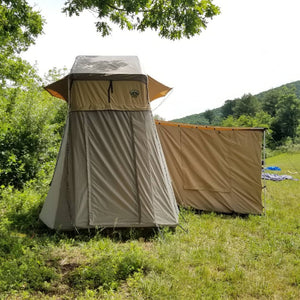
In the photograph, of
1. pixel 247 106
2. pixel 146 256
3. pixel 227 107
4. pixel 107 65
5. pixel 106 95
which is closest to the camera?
pixel 146 256

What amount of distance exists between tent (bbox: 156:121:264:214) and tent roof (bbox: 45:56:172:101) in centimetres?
169

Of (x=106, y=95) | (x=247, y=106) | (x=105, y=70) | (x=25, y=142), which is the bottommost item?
(x=25, y=142)

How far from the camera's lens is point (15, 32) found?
6109 mm

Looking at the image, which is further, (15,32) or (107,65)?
(15,32)

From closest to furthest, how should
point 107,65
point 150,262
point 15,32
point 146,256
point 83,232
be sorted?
point 150,262, point 146,256, point 83,232, point 107,65, point 15,32

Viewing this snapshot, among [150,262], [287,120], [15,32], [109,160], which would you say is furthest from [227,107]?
[150,262]

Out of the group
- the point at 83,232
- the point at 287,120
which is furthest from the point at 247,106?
the point at 83,232

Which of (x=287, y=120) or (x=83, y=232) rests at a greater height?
(x=287, y=120)

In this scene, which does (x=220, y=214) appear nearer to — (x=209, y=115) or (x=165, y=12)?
(x=165, y=12)

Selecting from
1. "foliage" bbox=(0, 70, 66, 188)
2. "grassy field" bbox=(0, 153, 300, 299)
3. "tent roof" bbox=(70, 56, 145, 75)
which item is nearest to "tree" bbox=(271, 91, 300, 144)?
"foliage" bbox=(0, 70, 66, 188)

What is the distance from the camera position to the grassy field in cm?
283

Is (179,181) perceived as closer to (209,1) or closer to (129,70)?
(129,70)

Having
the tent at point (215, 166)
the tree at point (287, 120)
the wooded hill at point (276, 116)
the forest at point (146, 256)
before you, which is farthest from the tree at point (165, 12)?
the tree at point (287, 120)

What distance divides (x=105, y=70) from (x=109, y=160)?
159cm
